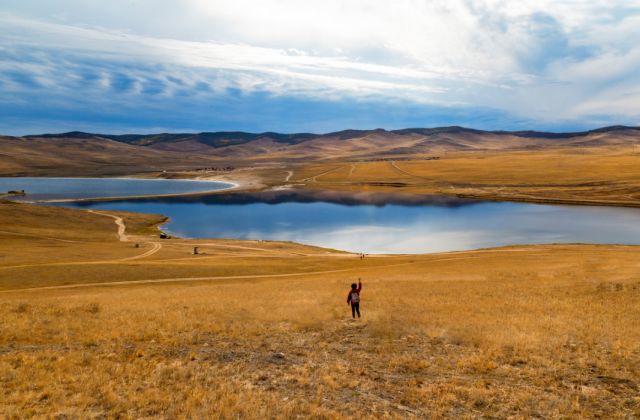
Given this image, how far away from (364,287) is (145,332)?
17990 mm

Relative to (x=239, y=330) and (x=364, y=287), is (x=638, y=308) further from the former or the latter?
(x=239, y=330)

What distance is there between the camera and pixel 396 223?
106 m

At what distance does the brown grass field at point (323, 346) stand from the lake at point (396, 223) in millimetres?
43546

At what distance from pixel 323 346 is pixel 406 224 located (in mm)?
87331

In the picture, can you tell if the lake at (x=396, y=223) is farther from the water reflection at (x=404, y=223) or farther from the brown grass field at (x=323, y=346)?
the brown grass field at (x=323, y=346)

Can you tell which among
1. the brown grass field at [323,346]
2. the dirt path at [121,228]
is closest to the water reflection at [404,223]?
the dirt path at [121,228]

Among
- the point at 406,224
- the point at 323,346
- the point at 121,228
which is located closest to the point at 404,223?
the point at 406,224

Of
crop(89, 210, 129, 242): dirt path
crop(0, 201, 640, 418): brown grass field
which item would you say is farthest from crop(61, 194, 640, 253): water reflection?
crop(0, 201, 640, 418): brown grass field

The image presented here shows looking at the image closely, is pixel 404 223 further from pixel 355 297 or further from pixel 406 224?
pixel 355 297

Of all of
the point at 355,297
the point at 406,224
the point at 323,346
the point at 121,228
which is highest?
the point at 355,297

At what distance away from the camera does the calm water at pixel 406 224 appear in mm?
83000

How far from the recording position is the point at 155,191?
Answer: 19950 cm

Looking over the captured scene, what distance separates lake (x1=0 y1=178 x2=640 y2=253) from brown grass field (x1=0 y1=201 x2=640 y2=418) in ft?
143

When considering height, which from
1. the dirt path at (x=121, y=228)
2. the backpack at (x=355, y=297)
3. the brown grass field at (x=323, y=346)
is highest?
the backpack at (x=355, y=297)
